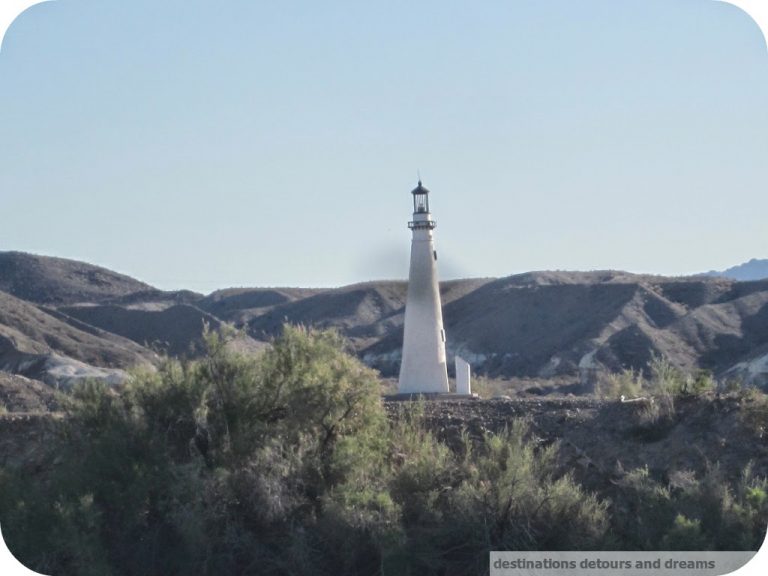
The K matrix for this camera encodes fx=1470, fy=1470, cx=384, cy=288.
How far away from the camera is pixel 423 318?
2842 centimetres

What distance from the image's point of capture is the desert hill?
45.0m

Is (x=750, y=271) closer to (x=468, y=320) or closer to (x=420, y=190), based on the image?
(x=468, y=320)

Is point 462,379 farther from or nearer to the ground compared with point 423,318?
nearer to the ground

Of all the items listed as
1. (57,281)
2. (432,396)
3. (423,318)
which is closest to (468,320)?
(57,281)

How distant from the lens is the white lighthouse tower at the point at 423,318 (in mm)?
28078

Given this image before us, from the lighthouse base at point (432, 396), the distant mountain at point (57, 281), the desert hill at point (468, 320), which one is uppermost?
the distant mountain at point (57, 281)

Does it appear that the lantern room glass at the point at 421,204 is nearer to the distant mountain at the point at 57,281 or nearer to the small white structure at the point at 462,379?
the small white structure at the point at 462,379

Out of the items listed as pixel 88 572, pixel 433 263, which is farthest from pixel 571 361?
pixel 88 572

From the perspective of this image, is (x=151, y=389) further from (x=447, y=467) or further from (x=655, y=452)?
(x=655, y=452)

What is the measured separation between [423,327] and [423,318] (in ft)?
0.62

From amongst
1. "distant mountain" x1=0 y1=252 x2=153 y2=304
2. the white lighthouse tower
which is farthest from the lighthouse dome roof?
"distant mountain" x1=0 y1=252 x2=153 y2=304

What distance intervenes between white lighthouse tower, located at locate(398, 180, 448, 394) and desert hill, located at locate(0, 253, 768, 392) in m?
9.22

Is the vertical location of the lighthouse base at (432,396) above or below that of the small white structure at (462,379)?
below

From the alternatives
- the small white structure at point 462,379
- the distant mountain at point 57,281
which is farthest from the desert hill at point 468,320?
the small white structure at point 462,379
